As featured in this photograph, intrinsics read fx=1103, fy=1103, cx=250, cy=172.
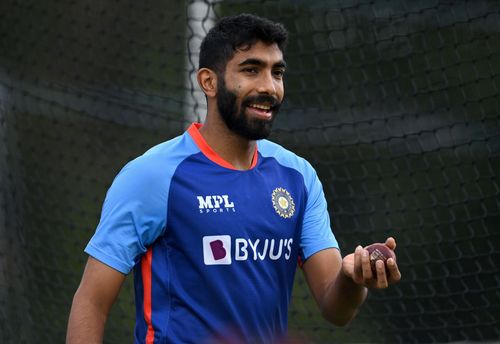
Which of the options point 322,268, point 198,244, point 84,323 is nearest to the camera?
point 84,323

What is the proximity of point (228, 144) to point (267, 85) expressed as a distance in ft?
0.79

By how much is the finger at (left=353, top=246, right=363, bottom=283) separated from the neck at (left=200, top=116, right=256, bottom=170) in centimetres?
63

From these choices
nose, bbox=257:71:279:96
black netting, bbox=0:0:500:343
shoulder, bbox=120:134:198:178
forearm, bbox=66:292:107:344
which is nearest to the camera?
forearm, bbox=66:292:107:344

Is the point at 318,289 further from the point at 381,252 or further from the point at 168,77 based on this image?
the point at 168,77

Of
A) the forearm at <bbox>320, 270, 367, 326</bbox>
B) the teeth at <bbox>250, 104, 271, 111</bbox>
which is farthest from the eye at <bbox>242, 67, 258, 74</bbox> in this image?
the forearm at <bbox>320, 270, 367, 326</bbox>

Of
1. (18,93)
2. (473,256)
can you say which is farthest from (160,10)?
(473,256)

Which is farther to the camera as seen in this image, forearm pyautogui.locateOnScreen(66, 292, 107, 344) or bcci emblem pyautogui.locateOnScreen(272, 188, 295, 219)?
bcci emblem pyautogui.locateOnScreen(272, 188, 295, 219)

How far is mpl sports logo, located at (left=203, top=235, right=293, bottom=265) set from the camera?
11.4 feet

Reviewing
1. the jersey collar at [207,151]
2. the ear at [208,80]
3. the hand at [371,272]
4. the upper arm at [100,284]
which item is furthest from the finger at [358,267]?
the ear at [208,80]

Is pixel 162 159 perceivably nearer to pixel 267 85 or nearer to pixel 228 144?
pixel 228 144

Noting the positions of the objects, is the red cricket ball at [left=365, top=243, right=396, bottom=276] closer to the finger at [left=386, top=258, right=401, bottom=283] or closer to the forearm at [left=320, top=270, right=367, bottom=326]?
the finger at [left=386, top=258, right=401, bottom=283]

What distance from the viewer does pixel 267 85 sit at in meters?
3.60

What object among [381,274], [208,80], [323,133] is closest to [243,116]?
[208,80]

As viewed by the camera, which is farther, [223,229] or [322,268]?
[322,268]
